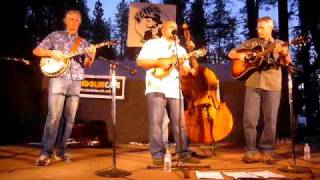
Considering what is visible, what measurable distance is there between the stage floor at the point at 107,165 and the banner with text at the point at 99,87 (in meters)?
2.11

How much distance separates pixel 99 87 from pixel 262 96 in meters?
4.41

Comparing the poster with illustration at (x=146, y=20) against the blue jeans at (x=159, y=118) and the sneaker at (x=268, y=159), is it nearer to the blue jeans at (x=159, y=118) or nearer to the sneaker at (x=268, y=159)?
the blue jeans at (x=159, y=118)

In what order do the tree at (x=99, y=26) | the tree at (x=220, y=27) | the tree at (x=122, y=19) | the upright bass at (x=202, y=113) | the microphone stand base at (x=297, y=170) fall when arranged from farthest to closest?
the tree at (x=99, y=26)
the tree at (x=122, y=19)
the tree at (x=220, y=27)
the upright bass at (x=202, y=113)
the microphone stand base at (x=297, y=170)

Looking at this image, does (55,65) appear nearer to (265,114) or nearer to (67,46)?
(67,46)

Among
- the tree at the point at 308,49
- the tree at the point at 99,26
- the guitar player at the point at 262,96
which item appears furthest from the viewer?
the tree at the point at 99,26

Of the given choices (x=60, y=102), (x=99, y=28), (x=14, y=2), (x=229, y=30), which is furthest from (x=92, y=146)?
(x=99, y=28)

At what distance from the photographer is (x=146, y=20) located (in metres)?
8.94

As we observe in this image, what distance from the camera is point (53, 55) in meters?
6.36

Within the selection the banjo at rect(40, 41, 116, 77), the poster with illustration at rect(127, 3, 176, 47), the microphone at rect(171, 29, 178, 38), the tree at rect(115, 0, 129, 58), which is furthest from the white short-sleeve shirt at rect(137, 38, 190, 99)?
the tree at rect(115, 0, 129, 58)

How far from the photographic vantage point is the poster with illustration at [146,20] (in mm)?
8875

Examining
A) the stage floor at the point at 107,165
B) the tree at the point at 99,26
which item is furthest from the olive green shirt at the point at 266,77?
the tree at the point at 99,26

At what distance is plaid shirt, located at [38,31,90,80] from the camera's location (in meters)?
Answer: 6.49

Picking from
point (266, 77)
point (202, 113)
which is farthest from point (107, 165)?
point (266, 77)

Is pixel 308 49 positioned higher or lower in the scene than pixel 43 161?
higher
